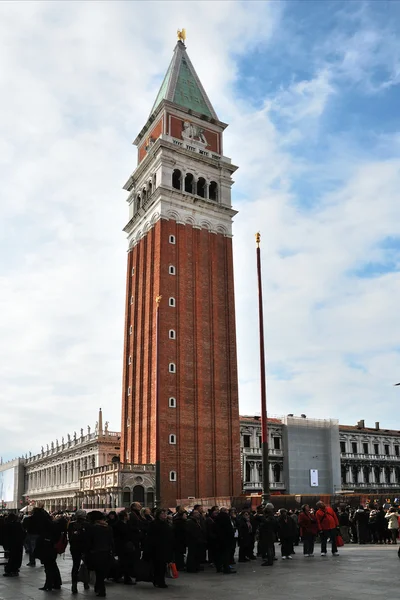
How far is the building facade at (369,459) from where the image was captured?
77.7 metres

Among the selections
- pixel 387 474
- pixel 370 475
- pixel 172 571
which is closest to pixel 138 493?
pixel 172 571

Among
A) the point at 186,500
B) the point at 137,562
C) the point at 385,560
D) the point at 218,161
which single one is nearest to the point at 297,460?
the point at 186,500

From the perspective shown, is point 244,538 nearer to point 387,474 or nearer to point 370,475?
point 370,475

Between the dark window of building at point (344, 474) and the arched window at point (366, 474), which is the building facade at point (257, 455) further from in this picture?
the arched window at point (366, 474)

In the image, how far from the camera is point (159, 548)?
13320 mm

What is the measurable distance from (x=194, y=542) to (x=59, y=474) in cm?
8329

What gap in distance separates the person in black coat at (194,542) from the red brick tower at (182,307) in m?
31.0

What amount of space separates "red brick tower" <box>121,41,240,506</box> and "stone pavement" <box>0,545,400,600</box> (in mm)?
31471

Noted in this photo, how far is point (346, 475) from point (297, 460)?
11.2 m

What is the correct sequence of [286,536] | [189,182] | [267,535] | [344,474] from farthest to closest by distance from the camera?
1. [344,474]
2. [189,182]
3. [286,536]
4. [267,535]

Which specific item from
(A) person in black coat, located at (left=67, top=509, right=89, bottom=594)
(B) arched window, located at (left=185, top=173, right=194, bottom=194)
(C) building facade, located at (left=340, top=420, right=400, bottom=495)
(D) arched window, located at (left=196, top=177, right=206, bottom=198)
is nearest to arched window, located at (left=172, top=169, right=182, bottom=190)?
(B) arched window, located at (left=185, top=173, right=194, bottom=194)

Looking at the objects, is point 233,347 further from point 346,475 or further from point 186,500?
point 346,475

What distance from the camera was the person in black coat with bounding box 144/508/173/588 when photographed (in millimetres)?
13383

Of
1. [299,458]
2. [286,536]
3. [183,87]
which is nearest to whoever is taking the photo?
[286,536]
